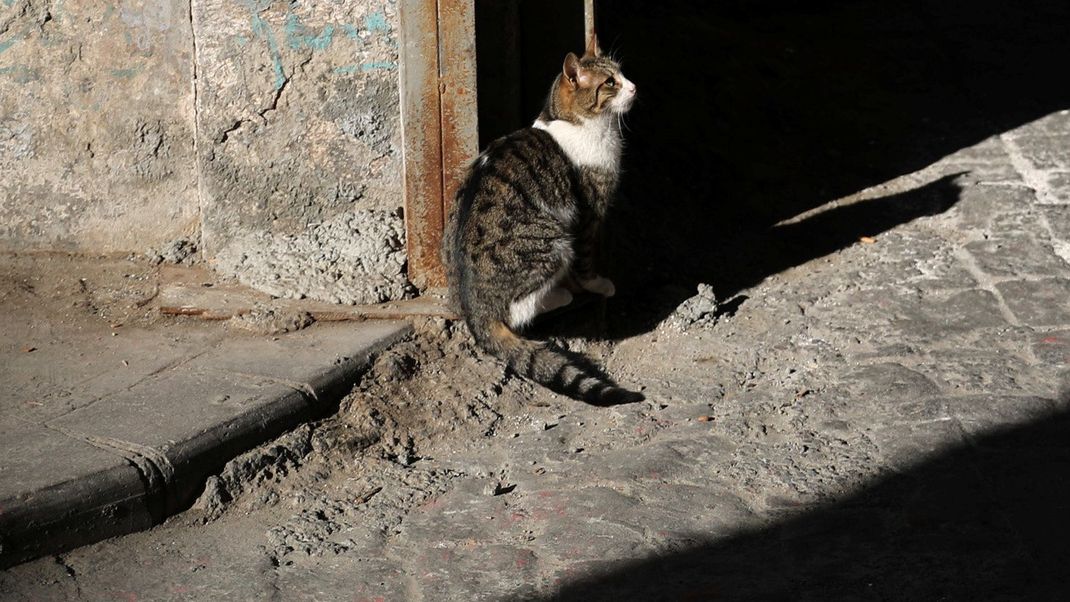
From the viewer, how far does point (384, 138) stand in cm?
500

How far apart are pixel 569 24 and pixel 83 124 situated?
230 centimetres

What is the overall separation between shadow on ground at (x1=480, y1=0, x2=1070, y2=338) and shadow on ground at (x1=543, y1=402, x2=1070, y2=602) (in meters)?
1.68

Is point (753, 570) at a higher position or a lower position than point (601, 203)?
lower

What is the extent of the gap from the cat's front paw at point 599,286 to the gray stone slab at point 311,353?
0.83m

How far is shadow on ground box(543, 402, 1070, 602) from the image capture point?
10.5ft

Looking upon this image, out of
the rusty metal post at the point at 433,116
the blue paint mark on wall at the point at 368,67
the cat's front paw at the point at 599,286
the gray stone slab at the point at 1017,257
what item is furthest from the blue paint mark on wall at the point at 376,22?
the gray stone slab at the point at 1017,257

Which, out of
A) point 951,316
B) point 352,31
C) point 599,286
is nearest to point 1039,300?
point 951,316

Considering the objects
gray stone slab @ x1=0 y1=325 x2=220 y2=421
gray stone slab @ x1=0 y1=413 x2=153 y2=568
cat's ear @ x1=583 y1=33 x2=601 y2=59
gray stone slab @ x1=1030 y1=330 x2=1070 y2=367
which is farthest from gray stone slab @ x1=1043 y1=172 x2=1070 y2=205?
gray stone slab @ x1=0 y1=413 x2=153 y2=568

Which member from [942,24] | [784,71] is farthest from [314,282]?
[942,24]

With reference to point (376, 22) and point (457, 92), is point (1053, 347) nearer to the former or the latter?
point (457, 92)

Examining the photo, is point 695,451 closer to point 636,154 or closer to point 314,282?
point 314,282

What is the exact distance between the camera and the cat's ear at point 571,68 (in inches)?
187

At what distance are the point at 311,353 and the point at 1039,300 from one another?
3134 millimetres

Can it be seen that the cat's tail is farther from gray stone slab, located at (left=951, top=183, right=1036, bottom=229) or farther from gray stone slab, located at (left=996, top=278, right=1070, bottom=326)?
A: gray stone slab, located at (left=951, top=183, right=1036, bottom=229)
